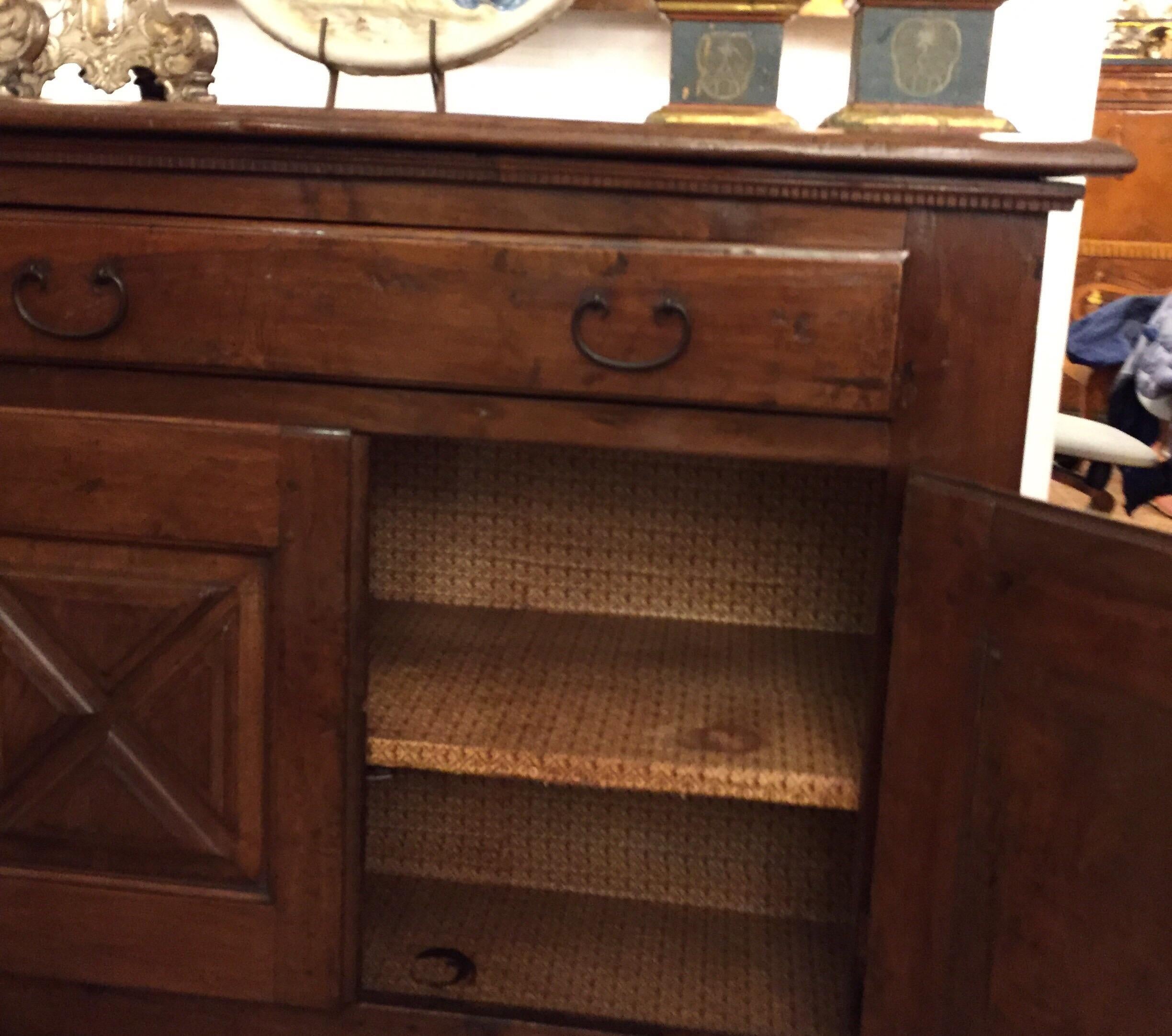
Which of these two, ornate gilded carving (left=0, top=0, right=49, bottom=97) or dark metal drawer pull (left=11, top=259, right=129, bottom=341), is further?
ornate gilded carving (left=0, top=0, right=49, bottom=97)

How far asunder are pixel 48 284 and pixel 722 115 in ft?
1.86

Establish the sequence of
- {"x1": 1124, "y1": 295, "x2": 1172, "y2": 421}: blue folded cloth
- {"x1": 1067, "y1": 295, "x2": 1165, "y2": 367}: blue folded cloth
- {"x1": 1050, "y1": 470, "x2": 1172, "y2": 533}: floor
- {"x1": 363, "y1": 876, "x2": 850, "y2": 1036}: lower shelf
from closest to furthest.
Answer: {"x1": 363, "y1": 876, "x2": 850, "y2": 1036}: lower shelf → {"x1": 1124, "y1": 295, "x2": 1172, "y2": 421}: blue folded cloth → {"x1": 1067, "y1": 295, "x2": 1165, "y2": 367}: blue folded cloth → {"x1": 1050, "y1": 470, "x2": 1172, "y2": 533}: floor

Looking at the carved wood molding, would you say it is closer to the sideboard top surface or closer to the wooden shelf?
the sideboard top surface

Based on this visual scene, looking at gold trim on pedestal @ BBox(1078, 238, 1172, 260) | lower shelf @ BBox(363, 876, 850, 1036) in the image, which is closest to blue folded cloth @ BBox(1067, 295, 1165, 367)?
gold trim on pedestal @ BBox(1078, 238, 1172, 260)

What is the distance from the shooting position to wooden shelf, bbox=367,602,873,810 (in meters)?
0.90

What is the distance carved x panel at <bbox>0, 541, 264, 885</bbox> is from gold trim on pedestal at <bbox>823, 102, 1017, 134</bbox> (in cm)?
63

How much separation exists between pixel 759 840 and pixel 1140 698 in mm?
680

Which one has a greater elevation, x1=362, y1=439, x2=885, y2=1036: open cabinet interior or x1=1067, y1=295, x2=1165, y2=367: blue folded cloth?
x1=1067, y1=295, x2=1165, y2=367: blue folded cloth

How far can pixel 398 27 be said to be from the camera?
1.01m

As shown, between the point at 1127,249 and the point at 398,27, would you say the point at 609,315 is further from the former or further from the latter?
the point at 1127,249

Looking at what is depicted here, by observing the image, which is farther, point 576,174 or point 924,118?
point 924,118

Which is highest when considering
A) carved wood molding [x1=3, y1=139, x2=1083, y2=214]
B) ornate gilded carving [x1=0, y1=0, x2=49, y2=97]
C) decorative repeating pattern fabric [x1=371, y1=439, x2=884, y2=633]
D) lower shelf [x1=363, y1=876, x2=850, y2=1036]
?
ornate gilded carving [x1=0, y1=0, x2=49, y2=97]

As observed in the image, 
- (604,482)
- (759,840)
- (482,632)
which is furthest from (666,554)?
(759,840)

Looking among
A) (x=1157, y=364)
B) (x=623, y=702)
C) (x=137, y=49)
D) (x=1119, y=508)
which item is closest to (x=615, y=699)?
(x=623, y=702)
